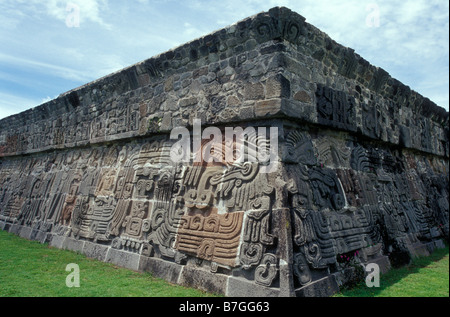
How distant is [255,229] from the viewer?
11.3ft

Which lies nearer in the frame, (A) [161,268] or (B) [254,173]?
(B) [254,173]

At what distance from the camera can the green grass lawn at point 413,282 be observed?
3.54 meters

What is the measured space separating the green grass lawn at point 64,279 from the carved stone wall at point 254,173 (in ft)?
0.76

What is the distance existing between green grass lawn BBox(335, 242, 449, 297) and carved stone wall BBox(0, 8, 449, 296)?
0.19 meters

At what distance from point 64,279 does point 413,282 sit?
4147 mm

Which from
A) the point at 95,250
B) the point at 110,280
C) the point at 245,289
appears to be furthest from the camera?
the point at 95,250

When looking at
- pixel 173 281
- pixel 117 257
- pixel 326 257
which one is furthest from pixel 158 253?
pixel 326 257

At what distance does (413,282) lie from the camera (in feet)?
13.1

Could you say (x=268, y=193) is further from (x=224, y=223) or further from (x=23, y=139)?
(x=23, y=139)

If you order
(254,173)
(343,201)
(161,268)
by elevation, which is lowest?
(161,268)

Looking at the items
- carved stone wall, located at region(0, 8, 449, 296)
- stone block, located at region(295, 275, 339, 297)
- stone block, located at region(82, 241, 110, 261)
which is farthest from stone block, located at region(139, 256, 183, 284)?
stone block, located at region(295, 275, 339, 297)

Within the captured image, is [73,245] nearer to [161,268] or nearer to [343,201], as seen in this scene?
[161,268]

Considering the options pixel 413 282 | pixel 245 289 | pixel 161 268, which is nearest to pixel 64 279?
pixel 161 268

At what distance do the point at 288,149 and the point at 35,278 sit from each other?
132 inches
